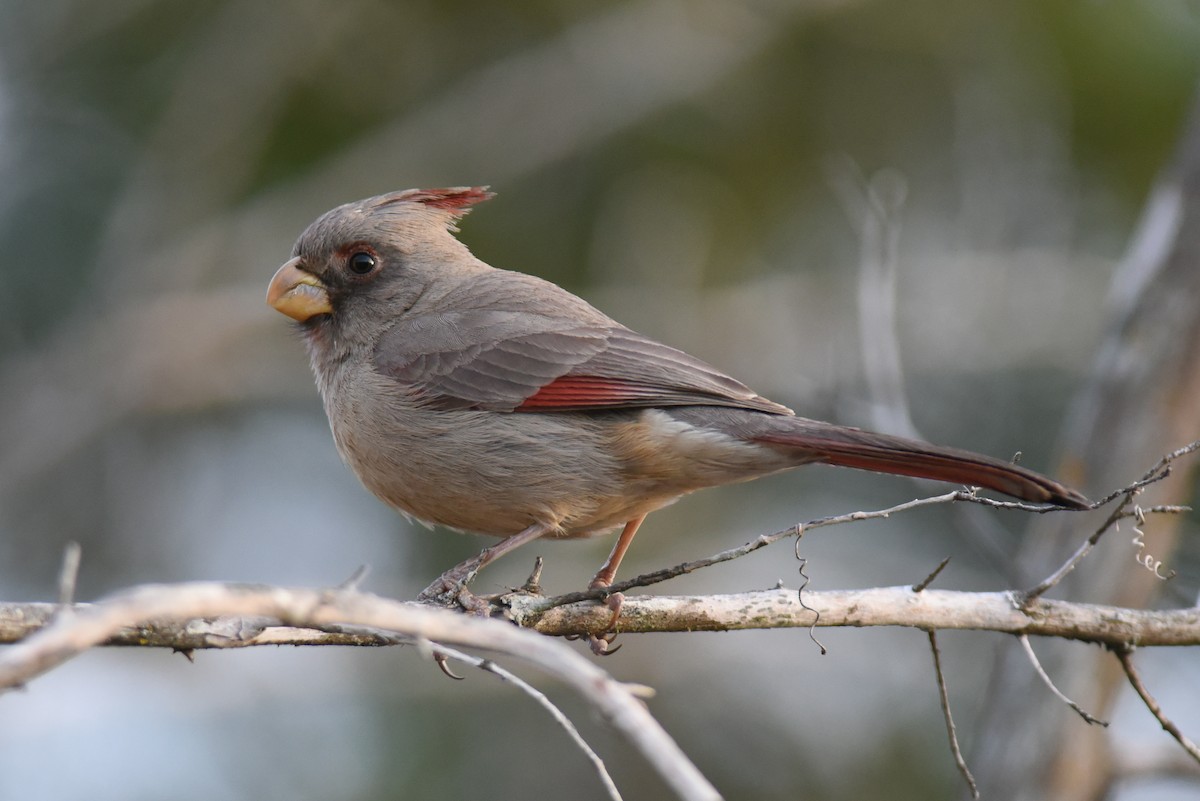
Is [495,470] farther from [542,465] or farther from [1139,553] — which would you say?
[1139,553]

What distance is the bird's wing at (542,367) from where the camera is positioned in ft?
14.4

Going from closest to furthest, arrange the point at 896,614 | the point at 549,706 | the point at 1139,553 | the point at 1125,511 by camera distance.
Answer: the point at 549,706
the point at 1125,511
the point at 896,614
the point at 1139,553

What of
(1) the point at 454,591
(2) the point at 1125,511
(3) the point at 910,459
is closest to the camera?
(2) the point at 1125,511

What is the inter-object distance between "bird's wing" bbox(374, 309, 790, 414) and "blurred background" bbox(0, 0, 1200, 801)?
4424mm

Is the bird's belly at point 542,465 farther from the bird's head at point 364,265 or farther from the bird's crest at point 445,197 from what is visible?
the bird's crest at point 445,197

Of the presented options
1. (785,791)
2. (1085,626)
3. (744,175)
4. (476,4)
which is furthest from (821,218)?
(1085,626)

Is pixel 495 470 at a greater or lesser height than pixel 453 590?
greater

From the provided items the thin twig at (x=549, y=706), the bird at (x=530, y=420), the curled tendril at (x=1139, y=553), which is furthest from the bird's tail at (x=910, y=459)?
the thin twig at (x=549, y=706)

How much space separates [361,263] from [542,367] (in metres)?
1.09

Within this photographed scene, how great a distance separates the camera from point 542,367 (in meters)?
4.55

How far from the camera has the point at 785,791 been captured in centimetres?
908

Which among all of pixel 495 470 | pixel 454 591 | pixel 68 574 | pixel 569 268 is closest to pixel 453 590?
pixel 454 591

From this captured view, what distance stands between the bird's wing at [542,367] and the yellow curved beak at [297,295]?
399 millimetres

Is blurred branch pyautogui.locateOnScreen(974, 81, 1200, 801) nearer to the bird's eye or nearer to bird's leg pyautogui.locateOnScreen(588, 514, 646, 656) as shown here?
bird's leg pyautogui.locateOnScreen(588, 514, 646, 656)
